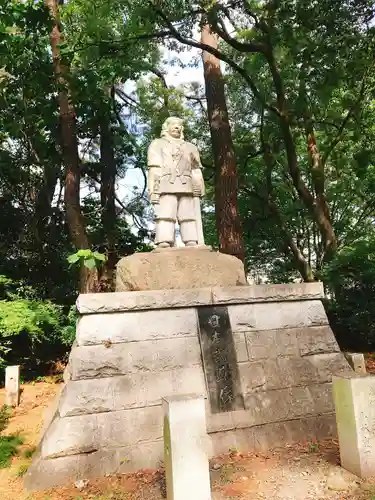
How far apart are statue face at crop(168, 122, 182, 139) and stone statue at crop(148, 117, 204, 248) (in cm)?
8

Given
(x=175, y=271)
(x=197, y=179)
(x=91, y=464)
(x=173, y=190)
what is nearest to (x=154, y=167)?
(x=173, y=190)

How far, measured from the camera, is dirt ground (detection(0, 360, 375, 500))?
3.10 m

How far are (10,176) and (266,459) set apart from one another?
890 cm

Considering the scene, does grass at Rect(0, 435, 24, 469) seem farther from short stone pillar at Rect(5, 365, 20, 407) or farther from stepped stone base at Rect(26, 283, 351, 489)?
short stone pillar at Rect(5, 365, 20, 407)

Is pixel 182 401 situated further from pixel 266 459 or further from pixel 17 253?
pixel 17 253

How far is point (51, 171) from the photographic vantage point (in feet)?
33.7

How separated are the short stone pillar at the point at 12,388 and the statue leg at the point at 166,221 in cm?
335

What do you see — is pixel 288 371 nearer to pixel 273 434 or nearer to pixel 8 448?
pixel 273 434

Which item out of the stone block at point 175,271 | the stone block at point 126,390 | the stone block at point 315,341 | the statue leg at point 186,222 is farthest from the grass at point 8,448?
the stone block at point 315,341

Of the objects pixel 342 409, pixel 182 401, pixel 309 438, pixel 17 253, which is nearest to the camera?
pixel 182 401

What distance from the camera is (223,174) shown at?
29.7 ft

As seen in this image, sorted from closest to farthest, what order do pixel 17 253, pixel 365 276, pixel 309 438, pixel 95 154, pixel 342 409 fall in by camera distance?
pixel 342 409 → pixel 309 438 → pixel 365 276 → pixel 17 253 → pixel 95 154

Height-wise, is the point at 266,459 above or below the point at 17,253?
below

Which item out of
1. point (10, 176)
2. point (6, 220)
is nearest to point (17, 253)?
point (6, 220)
